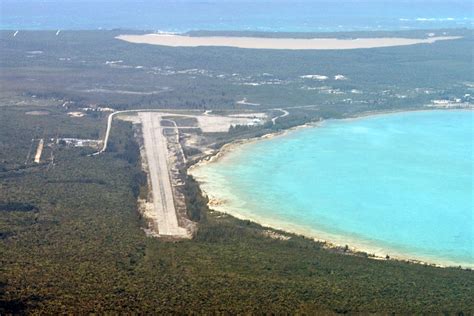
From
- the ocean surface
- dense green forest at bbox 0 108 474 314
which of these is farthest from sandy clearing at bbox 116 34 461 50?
dense green forest at bbox 0 108 474 314

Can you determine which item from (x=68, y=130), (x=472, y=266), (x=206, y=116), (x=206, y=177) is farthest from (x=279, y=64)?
(x=472, y=266)

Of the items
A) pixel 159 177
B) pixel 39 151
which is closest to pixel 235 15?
pixel 39 151

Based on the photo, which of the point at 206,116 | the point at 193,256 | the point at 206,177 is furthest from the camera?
the point at 206,116

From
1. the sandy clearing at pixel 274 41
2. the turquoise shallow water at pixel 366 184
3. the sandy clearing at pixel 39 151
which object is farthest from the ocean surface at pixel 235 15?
the sandy clearing at pixel 39 151

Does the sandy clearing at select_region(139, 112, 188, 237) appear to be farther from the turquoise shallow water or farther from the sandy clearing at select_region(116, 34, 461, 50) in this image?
the sandy clearing at select_region(116, 34, 461, 50)

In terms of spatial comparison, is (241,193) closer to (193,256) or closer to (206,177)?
(206,177)

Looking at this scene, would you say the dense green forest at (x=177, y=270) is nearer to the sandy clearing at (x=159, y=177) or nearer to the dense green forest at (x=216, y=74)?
the sandy clearing at (x=159, y=177)

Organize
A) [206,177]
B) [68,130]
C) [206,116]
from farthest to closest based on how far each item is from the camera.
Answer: [206,116]
[68,130]
[206,177]

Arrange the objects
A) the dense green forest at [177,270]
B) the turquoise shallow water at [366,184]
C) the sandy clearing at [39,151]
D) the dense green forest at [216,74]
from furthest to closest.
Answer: the dense green forest at [216,74] < the sandy clearing at [39,151] < the turquoise shallow water at [366,184] < the dense green forest at [177,270]

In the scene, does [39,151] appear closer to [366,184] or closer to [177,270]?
[366,184]
